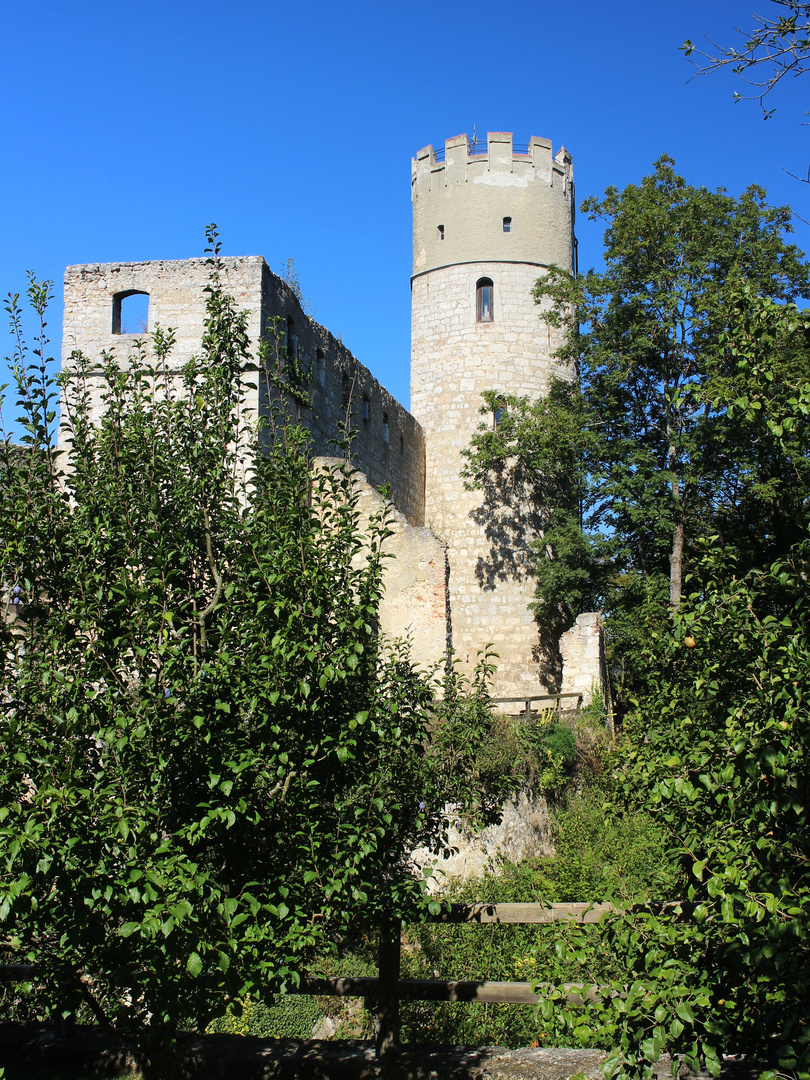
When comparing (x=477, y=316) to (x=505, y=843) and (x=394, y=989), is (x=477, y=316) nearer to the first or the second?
(x=505, y=843)

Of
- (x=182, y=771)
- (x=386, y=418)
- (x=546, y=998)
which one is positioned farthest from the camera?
(x=386, y=418)

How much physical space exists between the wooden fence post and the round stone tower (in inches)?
557

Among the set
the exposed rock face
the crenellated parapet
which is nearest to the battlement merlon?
the crenellated parapet

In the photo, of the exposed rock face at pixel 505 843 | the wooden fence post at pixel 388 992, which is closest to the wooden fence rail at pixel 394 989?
the wooden fence post at pixel 388 992

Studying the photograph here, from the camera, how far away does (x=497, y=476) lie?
2000cm

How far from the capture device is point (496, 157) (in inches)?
834

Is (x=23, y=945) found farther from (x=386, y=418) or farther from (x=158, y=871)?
(x=386, y=418)

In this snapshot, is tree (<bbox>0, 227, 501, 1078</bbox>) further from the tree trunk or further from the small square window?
the small square window

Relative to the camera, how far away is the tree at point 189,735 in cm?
363

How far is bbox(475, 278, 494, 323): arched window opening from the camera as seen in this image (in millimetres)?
20922

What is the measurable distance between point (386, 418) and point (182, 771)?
47.7ft

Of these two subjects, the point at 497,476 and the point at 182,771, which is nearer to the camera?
the point at 182,771

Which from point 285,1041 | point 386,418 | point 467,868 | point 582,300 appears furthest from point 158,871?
point 582,300

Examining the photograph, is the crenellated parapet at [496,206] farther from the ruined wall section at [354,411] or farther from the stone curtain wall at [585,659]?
the stone curtain wall at [585,659]
